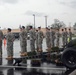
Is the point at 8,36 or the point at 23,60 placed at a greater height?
the point at 8,36

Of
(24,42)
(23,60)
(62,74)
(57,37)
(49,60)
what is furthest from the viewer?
(57,37)

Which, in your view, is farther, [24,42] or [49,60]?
[24,42]

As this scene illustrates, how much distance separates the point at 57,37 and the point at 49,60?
893 cm

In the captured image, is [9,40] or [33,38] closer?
[9,40]

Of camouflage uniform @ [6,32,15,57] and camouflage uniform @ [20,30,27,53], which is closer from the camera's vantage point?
camouflage uniform @ [6,32,15,57]

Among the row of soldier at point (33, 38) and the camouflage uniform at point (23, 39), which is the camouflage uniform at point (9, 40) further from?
the camouflage uniform at point (23, 39)

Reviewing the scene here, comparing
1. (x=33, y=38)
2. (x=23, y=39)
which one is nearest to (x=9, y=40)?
(x=23, y=39)

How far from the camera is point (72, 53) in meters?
10.9

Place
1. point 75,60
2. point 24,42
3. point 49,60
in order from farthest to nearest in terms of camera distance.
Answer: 1. point 24,42
2. point 49,60
3. point 75,60

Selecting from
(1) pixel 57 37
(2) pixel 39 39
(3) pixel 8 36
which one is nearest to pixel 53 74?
(3) pixel 8 36

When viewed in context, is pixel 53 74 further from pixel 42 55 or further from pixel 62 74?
pixel 42 55

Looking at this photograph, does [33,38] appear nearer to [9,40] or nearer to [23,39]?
[23,39]

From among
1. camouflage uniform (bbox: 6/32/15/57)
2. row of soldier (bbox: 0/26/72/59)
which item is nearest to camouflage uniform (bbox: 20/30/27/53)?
row of soldier (bbox: 0/26/72/59)

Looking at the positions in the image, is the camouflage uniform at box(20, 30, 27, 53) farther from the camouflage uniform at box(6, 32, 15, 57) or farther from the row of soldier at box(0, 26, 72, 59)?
the camouflage uniform at box(6, 32, 15, 57)
